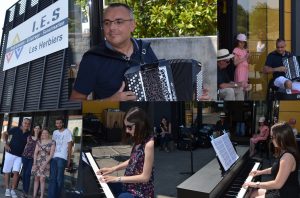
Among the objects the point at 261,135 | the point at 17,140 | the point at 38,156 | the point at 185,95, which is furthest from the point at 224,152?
the point at 17,140

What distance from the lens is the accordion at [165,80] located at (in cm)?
157

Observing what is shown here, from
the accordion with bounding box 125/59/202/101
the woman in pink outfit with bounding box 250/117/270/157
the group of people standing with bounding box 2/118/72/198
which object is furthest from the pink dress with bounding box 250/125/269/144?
the group of people standing with bounding box 2/118/72/198

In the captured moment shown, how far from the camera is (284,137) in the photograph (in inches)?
67.1

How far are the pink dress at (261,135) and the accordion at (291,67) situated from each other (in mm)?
284

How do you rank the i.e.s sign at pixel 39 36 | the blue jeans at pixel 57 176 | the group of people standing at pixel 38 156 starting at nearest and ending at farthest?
1. the i.e.s sign at pixel 39 36
2. the blue jeans at pixel 57 176
3. the group of people standing at pixel 38 156

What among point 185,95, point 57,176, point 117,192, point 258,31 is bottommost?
point 57,176

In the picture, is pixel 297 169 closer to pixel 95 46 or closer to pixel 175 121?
pixel 175 121

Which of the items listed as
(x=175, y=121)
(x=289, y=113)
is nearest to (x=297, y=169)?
(x=289, y=113)

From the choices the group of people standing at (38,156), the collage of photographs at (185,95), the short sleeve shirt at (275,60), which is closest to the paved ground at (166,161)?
the collage of photographs at (185,95)

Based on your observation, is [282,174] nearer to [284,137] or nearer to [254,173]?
[254,173]

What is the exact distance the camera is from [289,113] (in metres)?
1.76

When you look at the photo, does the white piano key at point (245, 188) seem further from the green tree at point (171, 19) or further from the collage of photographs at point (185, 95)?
the green tree at point (171, 19)

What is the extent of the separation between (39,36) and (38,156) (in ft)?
6.13

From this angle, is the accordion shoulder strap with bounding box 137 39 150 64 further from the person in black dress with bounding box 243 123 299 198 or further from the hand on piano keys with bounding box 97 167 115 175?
the person in black dress with bounding box 243 123 299 198
